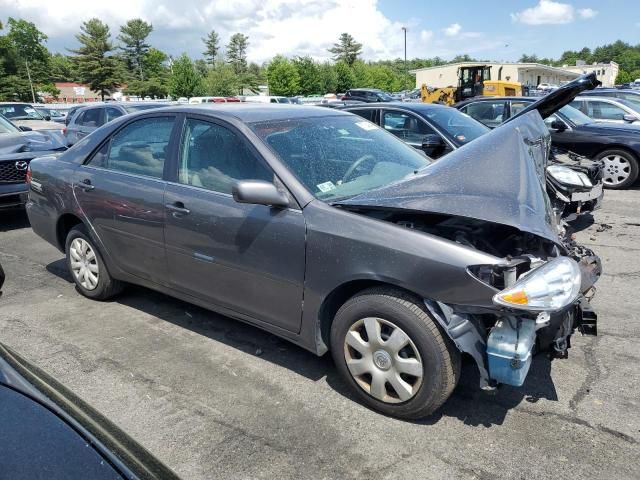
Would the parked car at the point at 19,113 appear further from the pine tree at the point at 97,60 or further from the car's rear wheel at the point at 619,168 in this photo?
the pine tree at the point at 97,60

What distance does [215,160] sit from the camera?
3.59 meters

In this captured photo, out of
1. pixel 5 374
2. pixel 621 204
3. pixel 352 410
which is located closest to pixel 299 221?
pixel 352 410

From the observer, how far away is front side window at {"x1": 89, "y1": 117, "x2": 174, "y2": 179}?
3.91 meters

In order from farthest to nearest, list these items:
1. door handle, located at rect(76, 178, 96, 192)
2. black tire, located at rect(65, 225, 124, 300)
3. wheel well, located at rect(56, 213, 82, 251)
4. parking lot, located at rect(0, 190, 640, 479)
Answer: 1. wheel well, located at rect(56, 213, 82, 251)
2. black tire, located at rect(65, 225, 124, 300)
3. door handle, located at rect(76, 178, 96, 192)
4. parking lot, located at rect(0, 190, 640, 479)

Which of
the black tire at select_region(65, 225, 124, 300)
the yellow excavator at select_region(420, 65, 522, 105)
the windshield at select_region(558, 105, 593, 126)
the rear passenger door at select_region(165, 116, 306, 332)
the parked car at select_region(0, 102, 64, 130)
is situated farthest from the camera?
the yellow excavator at select_region(420, 65, 522, 105)

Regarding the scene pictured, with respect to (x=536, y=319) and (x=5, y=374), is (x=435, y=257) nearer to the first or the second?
(x=536, y=319)

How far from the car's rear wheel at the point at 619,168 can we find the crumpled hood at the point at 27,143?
9.19 m

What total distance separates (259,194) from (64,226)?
2689 millimetres

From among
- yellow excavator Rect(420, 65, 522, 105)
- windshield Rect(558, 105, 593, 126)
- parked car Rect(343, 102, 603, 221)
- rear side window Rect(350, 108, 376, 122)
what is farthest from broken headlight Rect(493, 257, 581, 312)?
yellow excavator Rect(420, 65, 522, 105)

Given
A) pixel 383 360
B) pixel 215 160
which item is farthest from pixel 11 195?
pixel 383 360

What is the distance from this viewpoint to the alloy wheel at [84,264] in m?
4.54

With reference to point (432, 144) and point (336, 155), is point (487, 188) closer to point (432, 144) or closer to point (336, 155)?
point (336, 155)

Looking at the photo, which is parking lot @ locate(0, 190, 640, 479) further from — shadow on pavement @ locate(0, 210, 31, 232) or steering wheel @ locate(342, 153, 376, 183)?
shadow on pavement @ locate(0, 210, 31, 232)

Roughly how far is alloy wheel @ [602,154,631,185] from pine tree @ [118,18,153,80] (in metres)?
86.1
